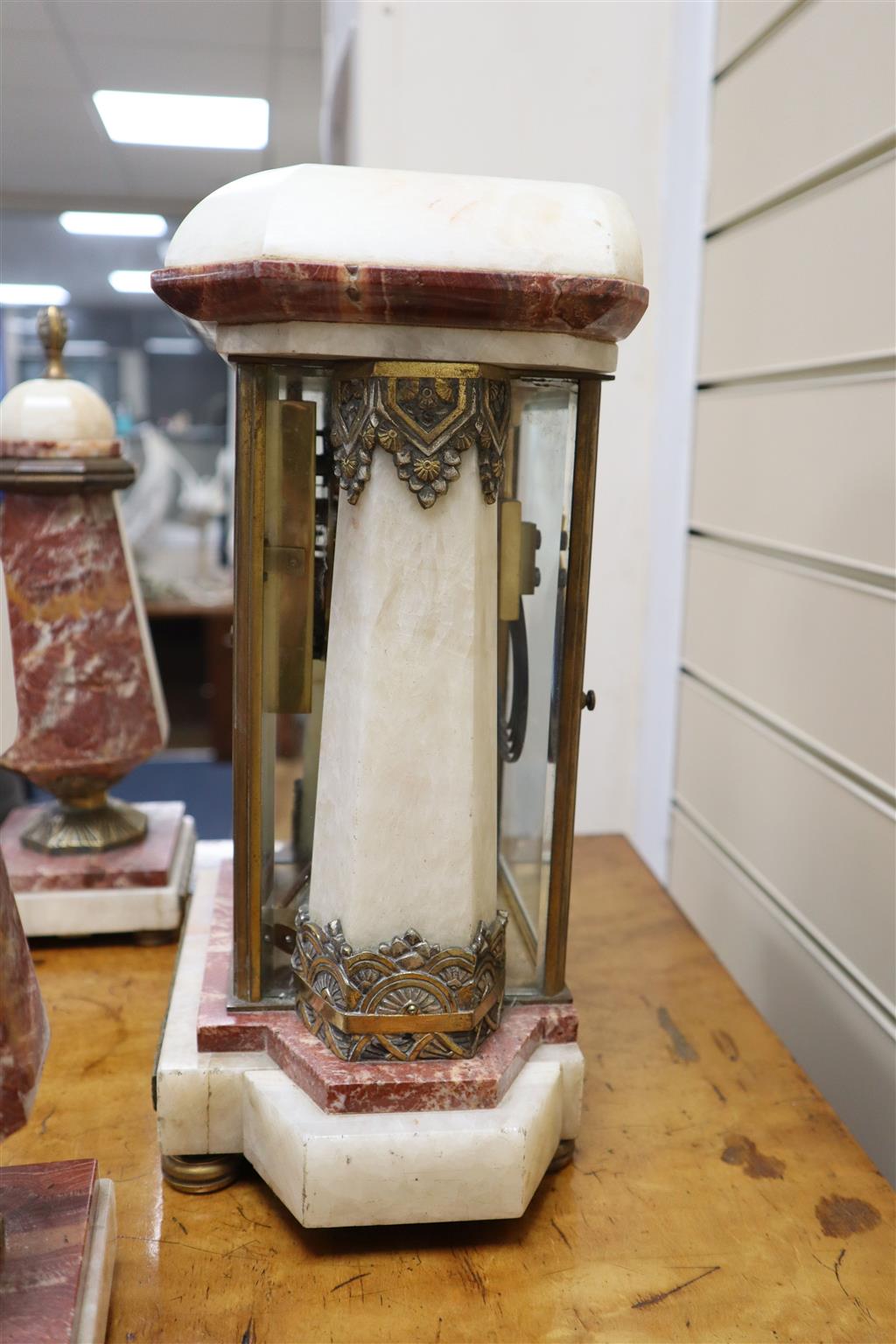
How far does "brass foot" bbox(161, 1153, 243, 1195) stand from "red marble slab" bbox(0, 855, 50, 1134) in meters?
0.21

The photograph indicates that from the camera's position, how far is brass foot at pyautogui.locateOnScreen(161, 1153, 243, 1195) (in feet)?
2.54

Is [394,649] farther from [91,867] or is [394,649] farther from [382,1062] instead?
[91,867]

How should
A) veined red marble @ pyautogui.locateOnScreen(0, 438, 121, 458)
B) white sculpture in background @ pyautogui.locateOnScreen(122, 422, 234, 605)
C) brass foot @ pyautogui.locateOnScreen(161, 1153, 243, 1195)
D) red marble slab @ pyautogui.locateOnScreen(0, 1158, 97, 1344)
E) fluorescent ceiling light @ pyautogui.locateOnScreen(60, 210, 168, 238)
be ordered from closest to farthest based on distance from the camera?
red marble slab @ pyautogui.locateOnScreen(0, 1158, 97, 1344) → brass foot @ pyautogui.locateOnScreen(161, 1153, 243, 1195) → veined red marble @ pyautogui.locateOnScreen(0, 438, 121, 458) → fluorescent ceiling light @ pyautogui.locateOnScreen(60, 210, 168, 238) → white sculpture in background @ pyautogui.locateOnScreen(122, 422, 234, 605)

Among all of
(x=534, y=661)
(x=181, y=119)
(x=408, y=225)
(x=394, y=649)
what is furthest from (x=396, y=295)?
(x=181, y=119)

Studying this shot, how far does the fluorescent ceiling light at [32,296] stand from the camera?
1474mm

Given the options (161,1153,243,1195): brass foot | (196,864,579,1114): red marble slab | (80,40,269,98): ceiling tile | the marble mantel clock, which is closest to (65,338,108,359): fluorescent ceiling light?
(80,40,269,98): ceiling tile

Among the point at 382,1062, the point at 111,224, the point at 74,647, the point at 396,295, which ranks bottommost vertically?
the point at 382,1062

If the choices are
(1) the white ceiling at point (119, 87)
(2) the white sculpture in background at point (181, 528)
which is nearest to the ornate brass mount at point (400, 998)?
(1) the white ceiling at point (119, 87)

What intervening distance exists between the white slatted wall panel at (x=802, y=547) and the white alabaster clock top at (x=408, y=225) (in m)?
0.37

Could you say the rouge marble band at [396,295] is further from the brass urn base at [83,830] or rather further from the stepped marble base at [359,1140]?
the brass urn base at [83,830]

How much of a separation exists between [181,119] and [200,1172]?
1.19 m

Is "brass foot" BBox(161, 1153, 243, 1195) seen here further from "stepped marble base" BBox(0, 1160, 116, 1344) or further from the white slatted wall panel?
the white slatted wall panel

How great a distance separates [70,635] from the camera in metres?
1.09

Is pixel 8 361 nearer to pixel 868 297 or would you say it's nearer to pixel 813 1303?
pixel 868 297
